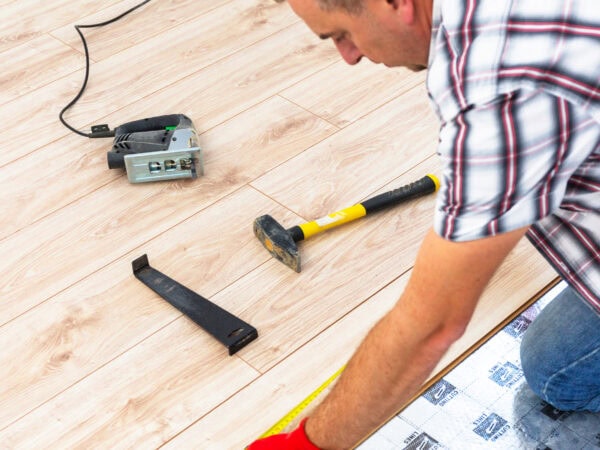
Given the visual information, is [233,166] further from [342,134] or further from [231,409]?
[231,409]

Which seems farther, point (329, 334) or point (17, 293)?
point (17, 293)

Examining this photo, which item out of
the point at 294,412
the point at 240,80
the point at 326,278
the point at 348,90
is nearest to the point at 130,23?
the point at 240,80

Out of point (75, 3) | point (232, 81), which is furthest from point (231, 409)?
point (75, 3)

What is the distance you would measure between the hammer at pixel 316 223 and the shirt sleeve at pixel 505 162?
880mm

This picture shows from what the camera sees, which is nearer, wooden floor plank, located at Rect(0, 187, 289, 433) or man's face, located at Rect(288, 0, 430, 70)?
man's face, located at Rect(288, 0, 430, 70)

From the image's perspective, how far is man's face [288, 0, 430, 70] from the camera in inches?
34.0

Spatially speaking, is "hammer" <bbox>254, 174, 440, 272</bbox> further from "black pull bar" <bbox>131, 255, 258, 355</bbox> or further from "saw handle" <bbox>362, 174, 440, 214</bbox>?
"black pull bar" <bbox>131, 255, 258, 355</bbox>

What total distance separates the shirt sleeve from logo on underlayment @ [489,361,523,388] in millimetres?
700

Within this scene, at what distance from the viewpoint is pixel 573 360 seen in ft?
4.74

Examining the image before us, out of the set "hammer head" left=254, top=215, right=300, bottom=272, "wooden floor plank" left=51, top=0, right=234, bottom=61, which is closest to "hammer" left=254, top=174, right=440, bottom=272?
"hammer head" left=254, top=215, right=300, bottom=272

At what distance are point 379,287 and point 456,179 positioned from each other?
0.88 metres

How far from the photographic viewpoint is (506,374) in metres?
1.50

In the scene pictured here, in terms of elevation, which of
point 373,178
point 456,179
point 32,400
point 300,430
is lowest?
point 32,400

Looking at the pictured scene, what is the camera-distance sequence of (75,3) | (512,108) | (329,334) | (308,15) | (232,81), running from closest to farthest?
(512,108), (308,15), (329,334), (232,81), (75,3)
